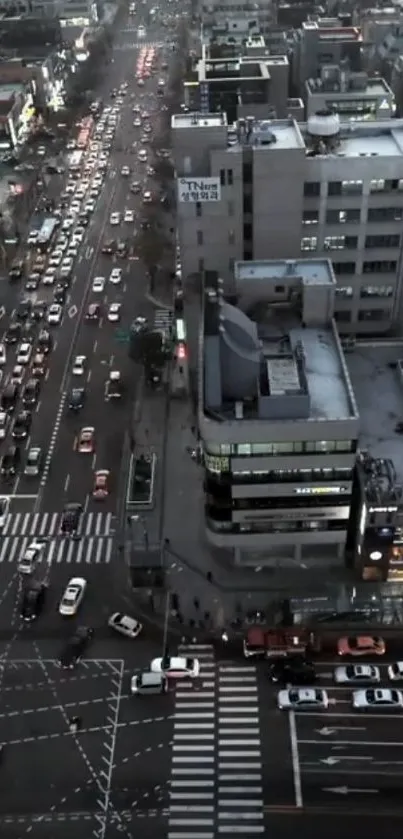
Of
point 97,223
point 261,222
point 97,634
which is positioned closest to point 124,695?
point 97,634

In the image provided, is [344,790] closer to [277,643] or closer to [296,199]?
[277,643]

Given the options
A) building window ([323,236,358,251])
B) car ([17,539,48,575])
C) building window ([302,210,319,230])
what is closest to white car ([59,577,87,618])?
car ([17,539,48,575])

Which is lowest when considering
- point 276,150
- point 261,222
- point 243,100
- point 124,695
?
point 124,695

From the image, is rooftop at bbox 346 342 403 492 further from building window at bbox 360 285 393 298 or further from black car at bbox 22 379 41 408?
black car at bbox 22 379 41 408

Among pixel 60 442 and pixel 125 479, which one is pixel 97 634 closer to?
pixel 125 479

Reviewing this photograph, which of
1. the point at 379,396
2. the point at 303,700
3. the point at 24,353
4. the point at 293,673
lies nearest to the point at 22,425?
the point at 24,353
